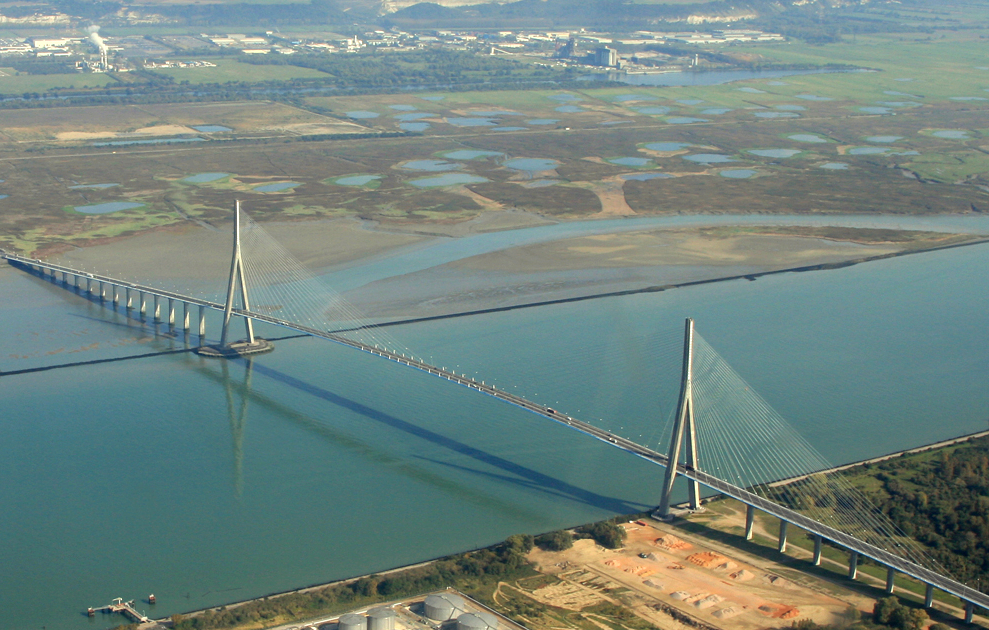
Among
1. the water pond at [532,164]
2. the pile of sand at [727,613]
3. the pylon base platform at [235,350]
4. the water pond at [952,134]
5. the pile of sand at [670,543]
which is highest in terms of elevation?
the water pond at [952,134]

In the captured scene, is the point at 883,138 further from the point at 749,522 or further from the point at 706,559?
the point at 706,559

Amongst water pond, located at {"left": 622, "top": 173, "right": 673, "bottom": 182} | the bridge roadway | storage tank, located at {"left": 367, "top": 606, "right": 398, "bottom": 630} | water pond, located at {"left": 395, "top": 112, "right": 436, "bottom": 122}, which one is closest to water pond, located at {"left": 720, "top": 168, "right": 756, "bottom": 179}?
water pond, located at {"left": 622, "top": 173, "right": 673, "bottom": 182}

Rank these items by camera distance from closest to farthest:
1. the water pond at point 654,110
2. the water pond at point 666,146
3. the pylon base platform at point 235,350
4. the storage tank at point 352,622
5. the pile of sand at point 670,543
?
the storage tank at point 352,622 < the pile of sand at point 670,543 < the pylon base platform at point 235,350 < the water pond at point 666,146 < the water pond at point 654,110

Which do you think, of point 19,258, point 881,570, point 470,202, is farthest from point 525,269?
point 881,570

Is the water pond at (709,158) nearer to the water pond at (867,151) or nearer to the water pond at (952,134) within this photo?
the water pond at (867,151)

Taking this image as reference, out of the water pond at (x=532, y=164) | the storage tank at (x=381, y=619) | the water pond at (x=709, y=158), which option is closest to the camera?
the storage tank at (x=381, y=619)

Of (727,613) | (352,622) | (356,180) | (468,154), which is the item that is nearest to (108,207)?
(356,180)

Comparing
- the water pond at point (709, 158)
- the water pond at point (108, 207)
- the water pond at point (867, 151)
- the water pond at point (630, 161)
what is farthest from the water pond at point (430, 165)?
the water pond at point (867, 151)
